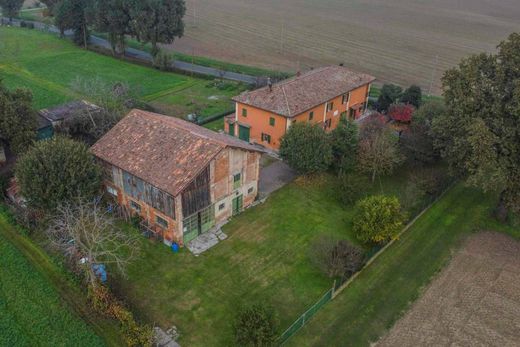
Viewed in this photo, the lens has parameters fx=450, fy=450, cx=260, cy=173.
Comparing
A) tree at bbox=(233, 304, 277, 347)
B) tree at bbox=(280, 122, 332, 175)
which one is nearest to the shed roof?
tree at bbox=(280, 122, 332, 175)

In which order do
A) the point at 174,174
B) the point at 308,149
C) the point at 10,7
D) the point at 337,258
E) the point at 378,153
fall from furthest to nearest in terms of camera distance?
the point at 10,7 < the point at 378,153 < the point at 308,149 < the point at 174,174 < the point at 337,258

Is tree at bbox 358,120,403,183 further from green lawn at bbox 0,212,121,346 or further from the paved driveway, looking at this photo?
green lawn at bbox 0,212,121,346

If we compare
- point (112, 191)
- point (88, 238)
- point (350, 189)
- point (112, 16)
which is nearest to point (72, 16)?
point (112, 16)

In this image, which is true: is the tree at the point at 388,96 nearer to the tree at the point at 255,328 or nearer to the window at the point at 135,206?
the window at the point at 135,206

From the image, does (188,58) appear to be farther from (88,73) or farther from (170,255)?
(170,255)

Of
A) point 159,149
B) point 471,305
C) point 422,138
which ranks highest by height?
point 159,149

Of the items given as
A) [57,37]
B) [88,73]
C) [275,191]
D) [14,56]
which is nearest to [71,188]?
[275,191]

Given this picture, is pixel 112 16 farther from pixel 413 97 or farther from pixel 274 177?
pixel 413 97
